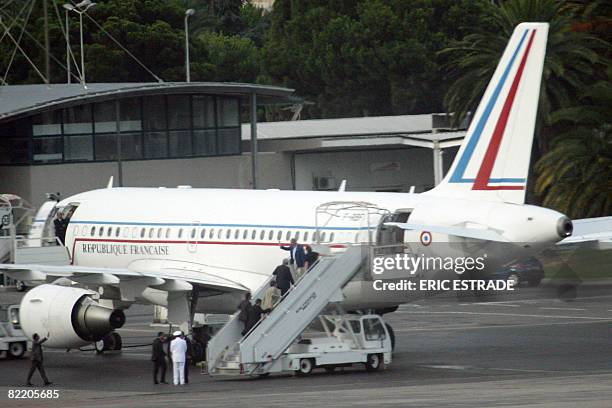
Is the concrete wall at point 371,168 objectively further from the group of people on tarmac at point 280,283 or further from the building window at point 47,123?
the group of people on tarmac at point 280,283

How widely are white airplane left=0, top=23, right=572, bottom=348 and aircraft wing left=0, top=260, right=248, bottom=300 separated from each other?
0.13 feet

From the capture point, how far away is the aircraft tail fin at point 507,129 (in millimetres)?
33625

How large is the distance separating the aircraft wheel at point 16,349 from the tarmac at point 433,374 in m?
0.37

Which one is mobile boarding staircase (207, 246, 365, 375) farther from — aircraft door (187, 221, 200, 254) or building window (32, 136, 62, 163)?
building window (32, 136, 62, 163)

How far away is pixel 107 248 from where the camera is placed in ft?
131

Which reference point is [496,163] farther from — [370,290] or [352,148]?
[352,148]

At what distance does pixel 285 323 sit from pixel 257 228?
4418 mm

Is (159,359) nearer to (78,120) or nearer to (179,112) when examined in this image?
(78,120)

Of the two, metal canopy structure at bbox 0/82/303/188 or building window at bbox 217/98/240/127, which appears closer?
metal canopy structure at bbox 0/82/303/188

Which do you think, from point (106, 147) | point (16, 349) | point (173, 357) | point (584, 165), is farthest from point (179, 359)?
point (106, 147)

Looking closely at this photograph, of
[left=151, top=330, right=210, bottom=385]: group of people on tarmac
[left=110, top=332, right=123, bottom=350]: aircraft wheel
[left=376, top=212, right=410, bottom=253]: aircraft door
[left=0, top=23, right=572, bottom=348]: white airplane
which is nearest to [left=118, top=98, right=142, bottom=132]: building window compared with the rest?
[left=0, top=23, right=572, bottom=348]: white airplane

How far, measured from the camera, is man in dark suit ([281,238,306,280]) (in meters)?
34.8

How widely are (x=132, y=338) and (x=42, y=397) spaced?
14.4 metres

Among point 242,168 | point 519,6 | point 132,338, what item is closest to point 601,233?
point 132,338
